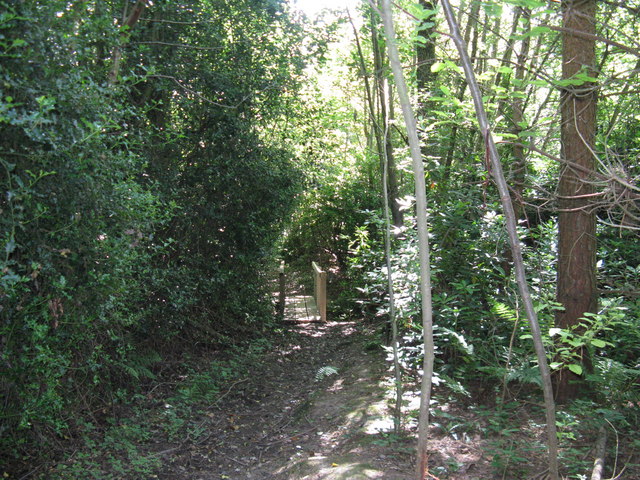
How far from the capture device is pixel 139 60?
674cm

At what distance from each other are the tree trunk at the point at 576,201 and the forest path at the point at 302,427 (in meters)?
1.88

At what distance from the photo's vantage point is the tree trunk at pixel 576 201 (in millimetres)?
4707

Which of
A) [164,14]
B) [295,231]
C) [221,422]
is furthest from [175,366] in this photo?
[295,231]

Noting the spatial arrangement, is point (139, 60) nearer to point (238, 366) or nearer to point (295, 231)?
point (238, 366)

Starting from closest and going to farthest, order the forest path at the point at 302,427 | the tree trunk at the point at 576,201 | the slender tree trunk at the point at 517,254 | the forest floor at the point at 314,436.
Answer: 1. the slender tree trunk at the point at 517,254
2. the forest floor at the point at 314,436
3. the forest path at the point at 302,427
4. the tree trunk at the point at 576,201

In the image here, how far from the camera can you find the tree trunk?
471cm

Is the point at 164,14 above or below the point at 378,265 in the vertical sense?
above

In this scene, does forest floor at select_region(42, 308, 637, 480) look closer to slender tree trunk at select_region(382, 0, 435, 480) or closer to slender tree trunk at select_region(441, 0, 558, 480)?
slender tree trunk at select_region(441, 0, 558, 480)

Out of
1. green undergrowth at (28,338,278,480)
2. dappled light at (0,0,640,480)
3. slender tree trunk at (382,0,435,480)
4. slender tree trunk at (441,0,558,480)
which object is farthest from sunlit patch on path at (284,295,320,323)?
slender tree trunk at (382,0,435,480)

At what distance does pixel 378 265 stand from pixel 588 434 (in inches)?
172

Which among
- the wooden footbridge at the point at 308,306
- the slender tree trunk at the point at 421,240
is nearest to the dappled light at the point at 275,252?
the slender tree trunk at the point at 421,240

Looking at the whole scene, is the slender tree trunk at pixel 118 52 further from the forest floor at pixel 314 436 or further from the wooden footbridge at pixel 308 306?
the wooden footbridge at pixel 308 306

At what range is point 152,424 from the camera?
19.5 ft

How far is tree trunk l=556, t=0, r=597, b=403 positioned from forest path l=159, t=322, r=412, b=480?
1.88 metres
